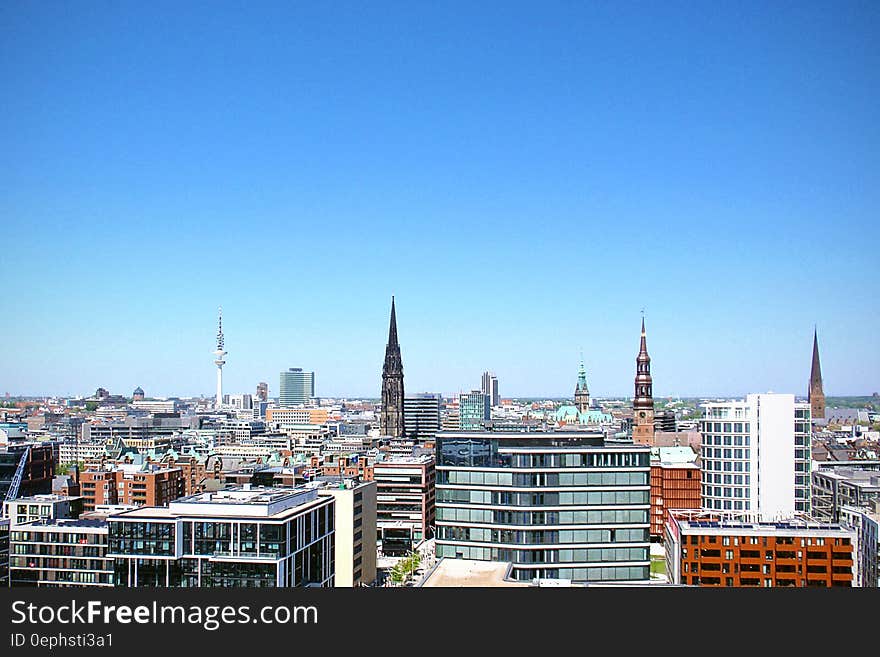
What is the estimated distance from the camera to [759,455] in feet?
39.4

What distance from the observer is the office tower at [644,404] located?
19281 mm

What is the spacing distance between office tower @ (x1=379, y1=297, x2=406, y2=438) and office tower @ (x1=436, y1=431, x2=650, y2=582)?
17.0 meters

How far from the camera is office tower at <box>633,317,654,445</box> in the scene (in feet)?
63.3

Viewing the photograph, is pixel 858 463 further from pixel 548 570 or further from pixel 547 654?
pixel 547 654

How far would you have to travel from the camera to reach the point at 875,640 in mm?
2580

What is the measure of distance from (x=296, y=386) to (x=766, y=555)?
127ft

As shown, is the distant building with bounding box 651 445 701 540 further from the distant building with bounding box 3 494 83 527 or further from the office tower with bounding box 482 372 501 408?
the office tower with bounding box 482 372 501 408

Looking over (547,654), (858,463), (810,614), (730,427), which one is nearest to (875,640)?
(810,614)

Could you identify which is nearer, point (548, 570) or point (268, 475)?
point (548, 570)

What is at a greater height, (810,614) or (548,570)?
(810,614)

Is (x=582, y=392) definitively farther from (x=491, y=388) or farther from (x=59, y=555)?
(x=59, y=555)

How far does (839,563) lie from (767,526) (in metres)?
0.68

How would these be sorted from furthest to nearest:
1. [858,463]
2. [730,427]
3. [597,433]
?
1. [858,463]
2. [730,427]
3. [597,433]

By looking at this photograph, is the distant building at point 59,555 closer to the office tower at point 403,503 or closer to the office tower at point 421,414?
the office tower at point 403,503
